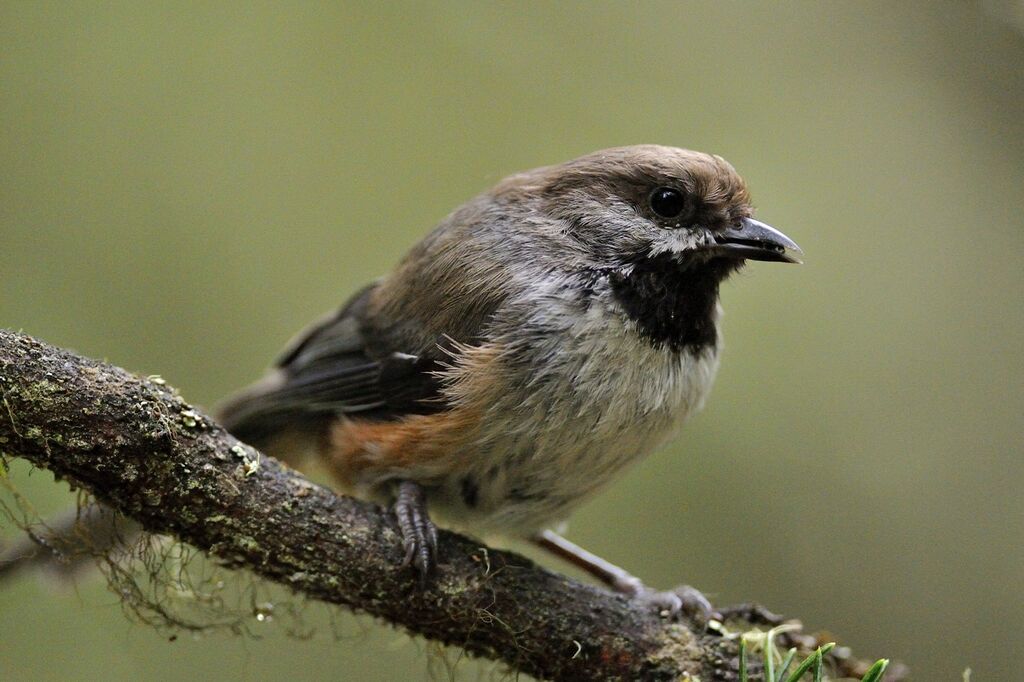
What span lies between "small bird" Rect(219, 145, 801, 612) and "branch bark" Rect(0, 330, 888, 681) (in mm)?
146

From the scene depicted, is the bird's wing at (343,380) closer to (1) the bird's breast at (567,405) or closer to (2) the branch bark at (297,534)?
(1) the bird's breast at (567,405)

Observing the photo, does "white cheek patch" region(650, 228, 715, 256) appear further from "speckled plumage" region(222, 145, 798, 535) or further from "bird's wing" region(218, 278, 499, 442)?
"bird's wing" region(218, 278, 499, 442)

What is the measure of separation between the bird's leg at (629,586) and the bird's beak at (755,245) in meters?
1.17

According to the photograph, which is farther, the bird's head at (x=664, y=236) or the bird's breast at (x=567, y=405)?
the bird's head at (x=664, y=236)

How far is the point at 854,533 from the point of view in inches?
223

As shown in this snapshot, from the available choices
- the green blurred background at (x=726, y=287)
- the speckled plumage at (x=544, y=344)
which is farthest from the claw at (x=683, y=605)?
the green blurred background at (x=726, y=287)

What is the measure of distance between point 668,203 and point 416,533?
4.68 feet

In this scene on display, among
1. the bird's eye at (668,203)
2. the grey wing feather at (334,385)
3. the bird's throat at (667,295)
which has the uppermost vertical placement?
the bird's eye at (668,203)

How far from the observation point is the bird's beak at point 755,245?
316 cm

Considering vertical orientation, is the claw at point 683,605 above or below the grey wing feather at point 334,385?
below

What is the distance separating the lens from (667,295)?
3.16 meters

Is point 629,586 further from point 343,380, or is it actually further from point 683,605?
point 343,380

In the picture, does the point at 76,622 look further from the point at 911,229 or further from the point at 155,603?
the point at 911,229

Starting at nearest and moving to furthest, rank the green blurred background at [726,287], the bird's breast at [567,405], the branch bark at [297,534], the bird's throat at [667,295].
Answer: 1. the branch bark at [297,534]
2. the bird's breast at [567,405]
3. the bird's throat at [667,295]
4. the green blurred background at [726,287]
